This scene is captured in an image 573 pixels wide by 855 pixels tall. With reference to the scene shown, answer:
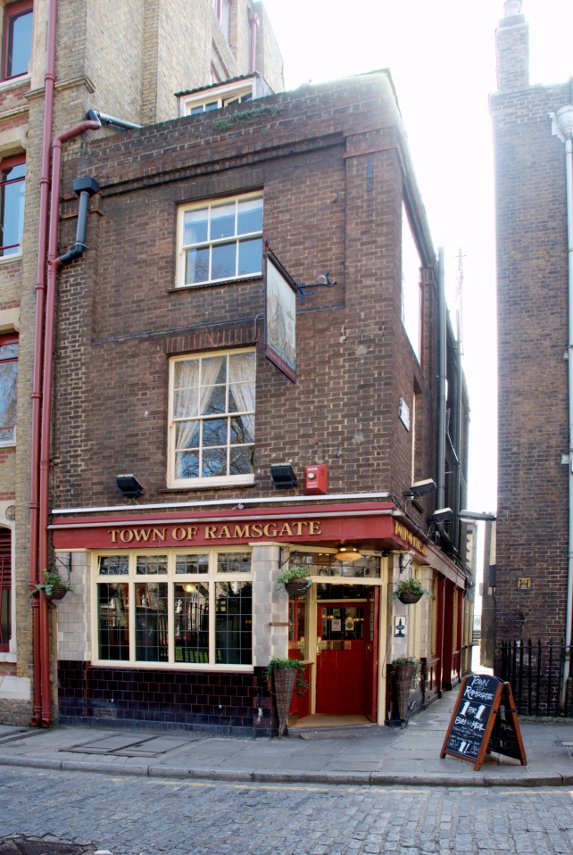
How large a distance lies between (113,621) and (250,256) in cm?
640

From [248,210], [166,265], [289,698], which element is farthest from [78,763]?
[248,210]

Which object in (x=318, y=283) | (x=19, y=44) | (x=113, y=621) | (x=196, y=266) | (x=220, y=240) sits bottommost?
(x=113, y=621)

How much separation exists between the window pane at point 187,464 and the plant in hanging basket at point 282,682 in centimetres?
328

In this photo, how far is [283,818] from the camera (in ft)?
27.3

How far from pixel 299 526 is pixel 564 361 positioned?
19.5ft

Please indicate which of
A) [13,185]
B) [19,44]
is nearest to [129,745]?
[13,185]

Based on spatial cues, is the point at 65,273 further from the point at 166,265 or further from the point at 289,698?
the point at 289,698

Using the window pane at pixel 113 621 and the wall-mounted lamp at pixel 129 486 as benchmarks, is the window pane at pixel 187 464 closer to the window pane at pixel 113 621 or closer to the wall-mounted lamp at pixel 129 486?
the wall-mounted lamp at pixel 129 486

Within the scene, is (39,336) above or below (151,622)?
above

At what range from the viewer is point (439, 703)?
58.7ft

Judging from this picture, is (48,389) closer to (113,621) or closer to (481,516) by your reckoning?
(113,621)

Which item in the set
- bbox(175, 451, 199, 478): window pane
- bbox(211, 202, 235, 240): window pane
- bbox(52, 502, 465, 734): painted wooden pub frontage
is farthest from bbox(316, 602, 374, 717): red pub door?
bbox(211, 202, 235, 240): window pane

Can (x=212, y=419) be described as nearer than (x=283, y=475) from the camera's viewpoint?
No

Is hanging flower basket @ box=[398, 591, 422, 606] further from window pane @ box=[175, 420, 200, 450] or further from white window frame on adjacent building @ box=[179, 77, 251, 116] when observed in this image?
white window frame on adjacent building @ box=[179, 77, 251, 116]
